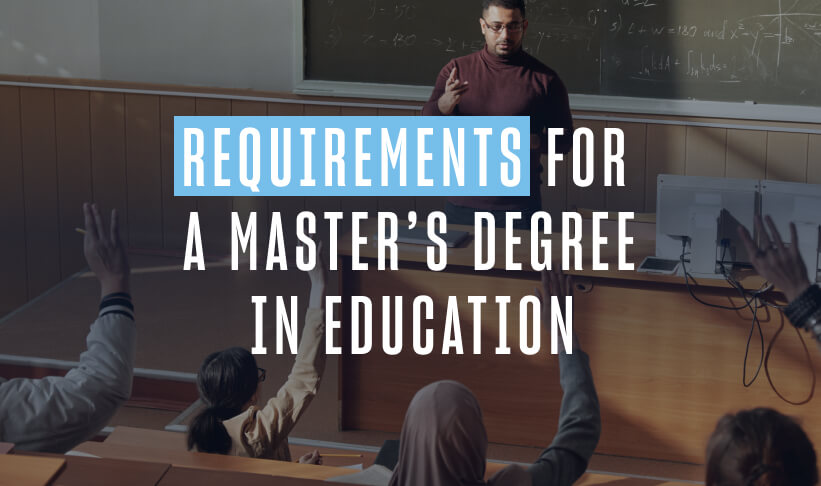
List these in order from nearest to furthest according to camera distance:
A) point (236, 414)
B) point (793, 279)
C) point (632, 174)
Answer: point (793, 279) < point (236, 414) < point (632, 174)

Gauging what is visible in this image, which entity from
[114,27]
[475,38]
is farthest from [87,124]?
[475,38]

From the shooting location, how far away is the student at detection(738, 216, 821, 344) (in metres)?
2.10

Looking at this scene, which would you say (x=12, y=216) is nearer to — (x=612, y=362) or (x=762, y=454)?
(x=612, y=362)

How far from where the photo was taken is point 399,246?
11.6 feet

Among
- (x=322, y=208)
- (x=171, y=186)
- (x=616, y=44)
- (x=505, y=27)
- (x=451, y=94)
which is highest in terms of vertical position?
(x=616, y=44)

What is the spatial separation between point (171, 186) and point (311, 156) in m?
0.83

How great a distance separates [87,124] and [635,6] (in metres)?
3.05

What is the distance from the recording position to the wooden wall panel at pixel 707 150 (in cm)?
495

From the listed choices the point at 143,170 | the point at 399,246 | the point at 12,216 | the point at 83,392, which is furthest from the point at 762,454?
the point at 12,216

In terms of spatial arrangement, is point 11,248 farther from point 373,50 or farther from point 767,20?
point 767,20

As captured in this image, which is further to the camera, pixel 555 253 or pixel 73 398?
pixel 555 253

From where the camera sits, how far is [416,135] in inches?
208

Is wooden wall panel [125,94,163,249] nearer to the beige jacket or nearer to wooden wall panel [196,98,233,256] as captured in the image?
wooden wall panel [196,98,233,256]

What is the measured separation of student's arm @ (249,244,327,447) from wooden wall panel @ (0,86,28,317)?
3364 millimetres
